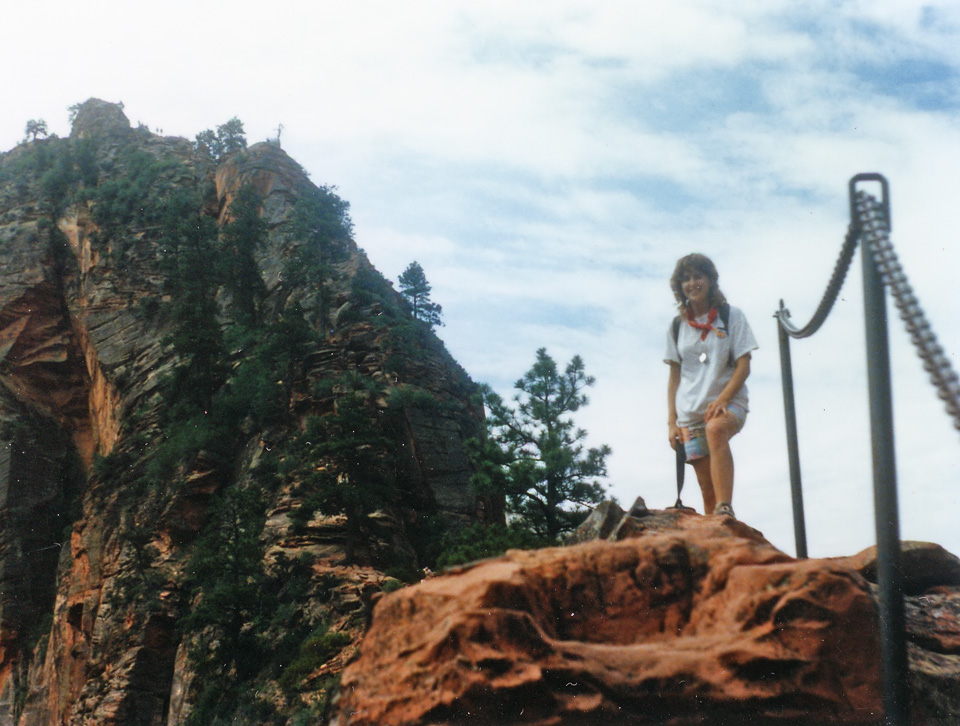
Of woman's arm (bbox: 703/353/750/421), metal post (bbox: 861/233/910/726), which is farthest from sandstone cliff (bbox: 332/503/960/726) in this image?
woman's arm (bbox: 703/353/750/421)

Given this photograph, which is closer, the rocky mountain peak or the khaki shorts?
the khaki shorts

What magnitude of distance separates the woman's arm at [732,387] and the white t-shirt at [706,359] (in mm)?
39

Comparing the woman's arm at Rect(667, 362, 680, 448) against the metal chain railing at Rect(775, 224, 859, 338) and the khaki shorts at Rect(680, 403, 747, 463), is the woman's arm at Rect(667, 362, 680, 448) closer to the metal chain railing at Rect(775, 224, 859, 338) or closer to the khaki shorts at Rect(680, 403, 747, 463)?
the khaki shorts at Rect(680, 403, 747, 463)

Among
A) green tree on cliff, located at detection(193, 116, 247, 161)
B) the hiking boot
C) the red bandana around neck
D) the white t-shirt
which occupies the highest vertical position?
green tree on cliff, located at detection(193, 116, 247, 161)

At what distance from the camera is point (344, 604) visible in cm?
1852

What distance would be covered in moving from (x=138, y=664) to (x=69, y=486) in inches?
562

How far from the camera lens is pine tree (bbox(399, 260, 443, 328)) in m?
29.4

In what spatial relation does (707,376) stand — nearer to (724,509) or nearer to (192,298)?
(724,509)

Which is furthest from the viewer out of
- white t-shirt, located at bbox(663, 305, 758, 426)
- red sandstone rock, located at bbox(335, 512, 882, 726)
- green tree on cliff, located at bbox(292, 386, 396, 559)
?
green tree on cliff, located at bbox(292, 386, 396, 559)

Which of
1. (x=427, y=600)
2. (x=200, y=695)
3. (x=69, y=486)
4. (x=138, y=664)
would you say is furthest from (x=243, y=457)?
(x=427, y=600)

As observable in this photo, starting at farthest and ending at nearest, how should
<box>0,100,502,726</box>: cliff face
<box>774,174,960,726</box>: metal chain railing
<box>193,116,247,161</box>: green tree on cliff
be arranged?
<box>193,116,247,161</box>: green tree on cliff
<box>0,100,502,726</box>: cliff face
<box>774,174,960,726</box>: metal chain railing

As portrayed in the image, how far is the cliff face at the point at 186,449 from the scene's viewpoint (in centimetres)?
2062

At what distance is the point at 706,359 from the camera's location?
5.69m

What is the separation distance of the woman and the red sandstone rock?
1.36 meters
